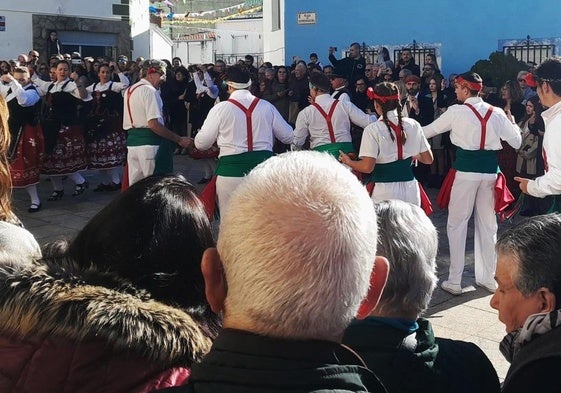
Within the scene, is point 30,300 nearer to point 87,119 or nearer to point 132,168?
point 132,168

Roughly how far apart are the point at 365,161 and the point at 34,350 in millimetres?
3858

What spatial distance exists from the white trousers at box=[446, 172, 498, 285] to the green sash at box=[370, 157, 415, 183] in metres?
0.49

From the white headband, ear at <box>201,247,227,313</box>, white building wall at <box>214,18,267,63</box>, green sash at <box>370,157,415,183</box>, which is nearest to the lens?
ear at <box>201,247,227,313</box>

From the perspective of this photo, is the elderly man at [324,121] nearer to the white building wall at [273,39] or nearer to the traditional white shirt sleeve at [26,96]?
the traditional white shirt sleeve at [26,96]

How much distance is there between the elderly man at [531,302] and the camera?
1.87 m

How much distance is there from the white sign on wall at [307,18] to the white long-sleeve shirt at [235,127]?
10962 mm

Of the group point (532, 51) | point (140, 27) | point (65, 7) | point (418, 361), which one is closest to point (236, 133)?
point (418, 361)

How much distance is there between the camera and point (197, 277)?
173 cm

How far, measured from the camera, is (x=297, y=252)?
119cm

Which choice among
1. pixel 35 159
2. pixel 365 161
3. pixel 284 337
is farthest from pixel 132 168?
pixel 284 337

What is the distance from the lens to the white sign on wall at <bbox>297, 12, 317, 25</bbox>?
16484 mm

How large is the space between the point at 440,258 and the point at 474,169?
132cm

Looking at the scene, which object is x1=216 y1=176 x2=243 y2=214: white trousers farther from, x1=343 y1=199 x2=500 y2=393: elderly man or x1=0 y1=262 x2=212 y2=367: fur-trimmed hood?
x1=0 y1=262 x2=212 y2=367: fur-trimmed hood

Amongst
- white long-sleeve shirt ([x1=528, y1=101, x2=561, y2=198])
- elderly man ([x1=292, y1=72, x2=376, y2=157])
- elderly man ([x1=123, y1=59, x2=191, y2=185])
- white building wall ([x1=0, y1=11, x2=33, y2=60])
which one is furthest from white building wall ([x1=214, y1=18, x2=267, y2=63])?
white long-sleeve shirt ([x1=528, y1=101, x2=561, y2=198])
